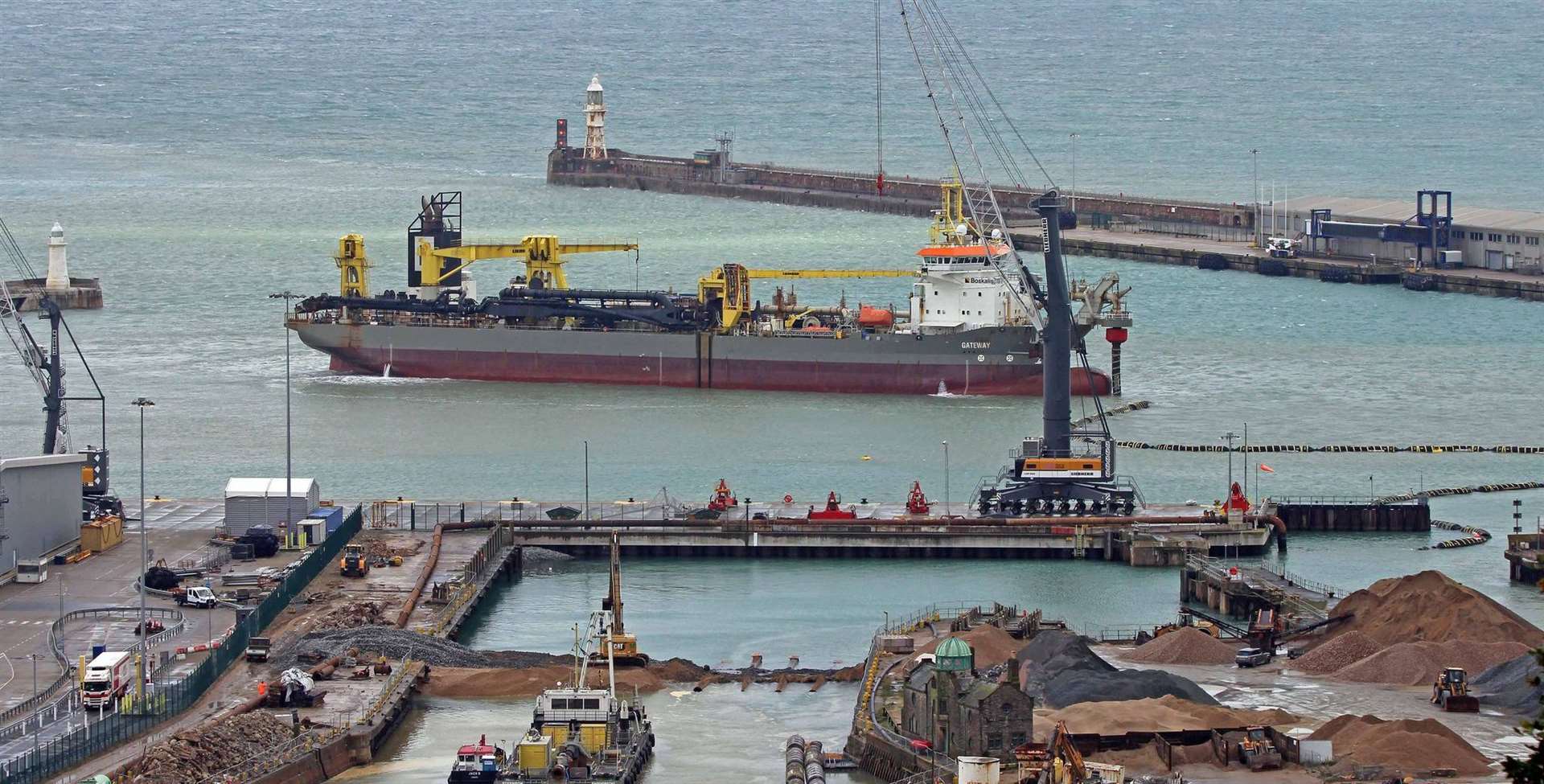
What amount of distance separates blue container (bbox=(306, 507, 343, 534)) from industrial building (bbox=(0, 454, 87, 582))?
4.64m

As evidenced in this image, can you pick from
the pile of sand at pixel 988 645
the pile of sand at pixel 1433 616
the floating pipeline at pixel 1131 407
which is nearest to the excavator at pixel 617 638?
the pile of sand at pixel 988 645

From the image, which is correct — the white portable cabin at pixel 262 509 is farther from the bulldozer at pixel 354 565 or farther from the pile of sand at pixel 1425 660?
the pile of sand at pixel 1425 660

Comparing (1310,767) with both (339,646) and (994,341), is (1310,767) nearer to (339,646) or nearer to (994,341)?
(339,646)

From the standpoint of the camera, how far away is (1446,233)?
374 feet

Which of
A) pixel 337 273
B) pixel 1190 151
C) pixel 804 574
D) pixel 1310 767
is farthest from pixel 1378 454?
pixel 1190 151

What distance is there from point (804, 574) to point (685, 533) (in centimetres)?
303

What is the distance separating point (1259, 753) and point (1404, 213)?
274ft

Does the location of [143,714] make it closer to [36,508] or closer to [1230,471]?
[36,508]

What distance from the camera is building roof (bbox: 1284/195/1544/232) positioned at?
115m

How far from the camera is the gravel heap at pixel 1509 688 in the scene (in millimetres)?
41969

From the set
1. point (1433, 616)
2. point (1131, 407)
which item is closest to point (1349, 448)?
point (1131, 407)

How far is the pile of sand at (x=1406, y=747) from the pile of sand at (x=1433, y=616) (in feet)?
22.3

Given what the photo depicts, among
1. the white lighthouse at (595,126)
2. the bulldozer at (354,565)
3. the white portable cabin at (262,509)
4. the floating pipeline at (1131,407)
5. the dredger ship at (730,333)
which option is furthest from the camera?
the white lighthouse at (595,126)

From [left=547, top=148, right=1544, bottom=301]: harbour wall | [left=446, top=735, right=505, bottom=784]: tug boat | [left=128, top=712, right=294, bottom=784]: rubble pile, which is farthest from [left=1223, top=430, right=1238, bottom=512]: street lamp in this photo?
[left=547, top=148, right=1544, bottom=301]: harbour wall
